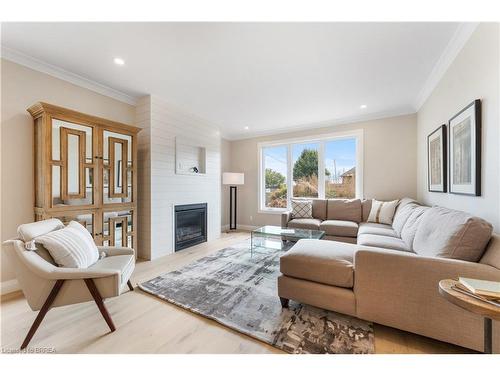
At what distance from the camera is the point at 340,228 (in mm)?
3420

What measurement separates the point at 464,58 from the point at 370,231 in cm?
212

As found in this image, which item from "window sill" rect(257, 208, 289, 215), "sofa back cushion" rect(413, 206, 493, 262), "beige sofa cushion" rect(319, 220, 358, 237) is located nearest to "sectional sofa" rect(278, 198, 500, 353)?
"sofa back cushion" rect(413, 206, 493, 262)

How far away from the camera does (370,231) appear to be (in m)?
2.90

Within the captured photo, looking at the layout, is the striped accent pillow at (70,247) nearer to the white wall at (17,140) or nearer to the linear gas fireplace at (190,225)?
the white wall at (17,140)

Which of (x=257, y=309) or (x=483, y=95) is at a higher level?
(x=483, y=95)

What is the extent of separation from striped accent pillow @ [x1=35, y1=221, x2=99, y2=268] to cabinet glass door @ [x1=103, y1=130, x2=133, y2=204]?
87cm

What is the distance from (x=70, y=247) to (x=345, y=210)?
13.0 feet

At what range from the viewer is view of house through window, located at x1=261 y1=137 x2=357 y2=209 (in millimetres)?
4344

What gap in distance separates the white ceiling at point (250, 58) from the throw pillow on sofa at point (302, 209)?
6.16 ft

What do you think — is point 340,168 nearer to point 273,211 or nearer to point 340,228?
point 340,228

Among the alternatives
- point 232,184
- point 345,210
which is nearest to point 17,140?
point 232,184

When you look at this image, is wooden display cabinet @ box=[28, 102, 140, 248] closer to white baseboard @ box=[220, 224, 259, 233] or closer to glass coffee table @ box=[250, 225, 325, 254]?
glass coffee table @ box=[250, 225, 325, 254]
